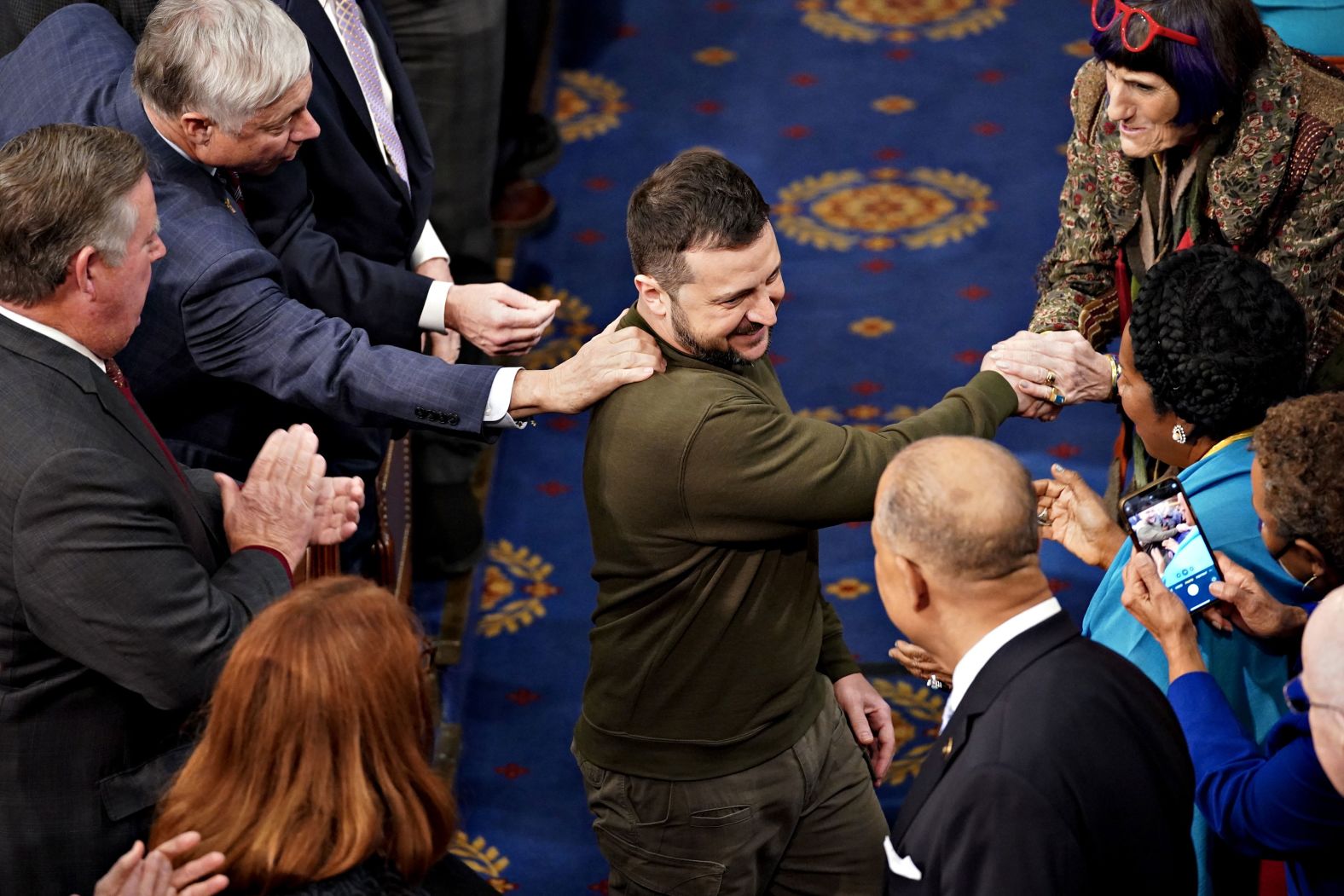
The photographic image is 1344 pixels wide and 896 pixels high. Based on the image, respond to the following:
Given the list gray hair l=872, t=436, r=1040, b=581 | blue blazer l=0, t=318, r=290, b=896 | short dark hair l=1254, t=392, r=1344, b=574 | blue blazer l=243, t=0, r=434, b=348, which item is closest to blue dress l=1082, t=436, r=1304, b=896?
short dark hair l=1254, t=392, r=1344, b=574

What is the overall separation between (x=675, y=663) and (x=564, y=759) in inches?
62.3

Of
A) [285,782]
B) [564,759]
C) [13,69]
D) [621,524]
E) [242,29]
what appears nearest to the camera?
[285,782]

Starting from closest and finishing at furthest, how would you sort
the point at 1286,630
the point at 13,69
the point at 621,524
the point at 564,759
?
the point at 1286,630 < the point at 621,524 < the point at 13,69 < the point at 564,759

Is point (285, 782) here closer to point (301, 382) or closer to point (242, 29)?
point (301, 382)

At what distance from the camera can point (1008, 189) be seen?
5.82 metres

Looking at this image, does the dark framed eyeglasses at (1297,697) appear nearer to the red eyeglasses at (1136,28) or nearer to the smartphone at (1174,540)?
the smartphone at (1174,540)

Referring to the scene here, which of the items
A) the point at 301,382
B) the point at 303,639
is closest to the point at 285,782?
the point at 303,639

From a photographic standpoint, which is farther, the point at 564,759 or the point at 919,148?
the point at 919,148

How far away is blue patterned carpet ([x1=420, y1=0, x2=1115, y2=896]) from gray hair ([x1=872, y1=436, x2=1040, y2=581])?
2.03 m

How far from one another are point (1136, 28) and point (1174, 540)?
3.31ft

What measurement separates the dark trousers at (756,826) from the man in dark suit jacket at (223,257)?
2.27 ft

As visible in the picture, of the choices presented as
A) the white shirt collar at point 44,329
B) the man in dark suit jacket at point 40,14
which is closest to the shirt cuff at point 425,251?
the man in dark suit jacket at point 40,14

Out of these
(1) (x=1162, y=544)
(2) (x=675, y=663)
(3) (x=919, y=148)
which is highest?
(1) (x=1162, y=544)

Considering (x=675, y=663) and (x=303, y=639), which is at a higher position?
(x=303, y=639)
